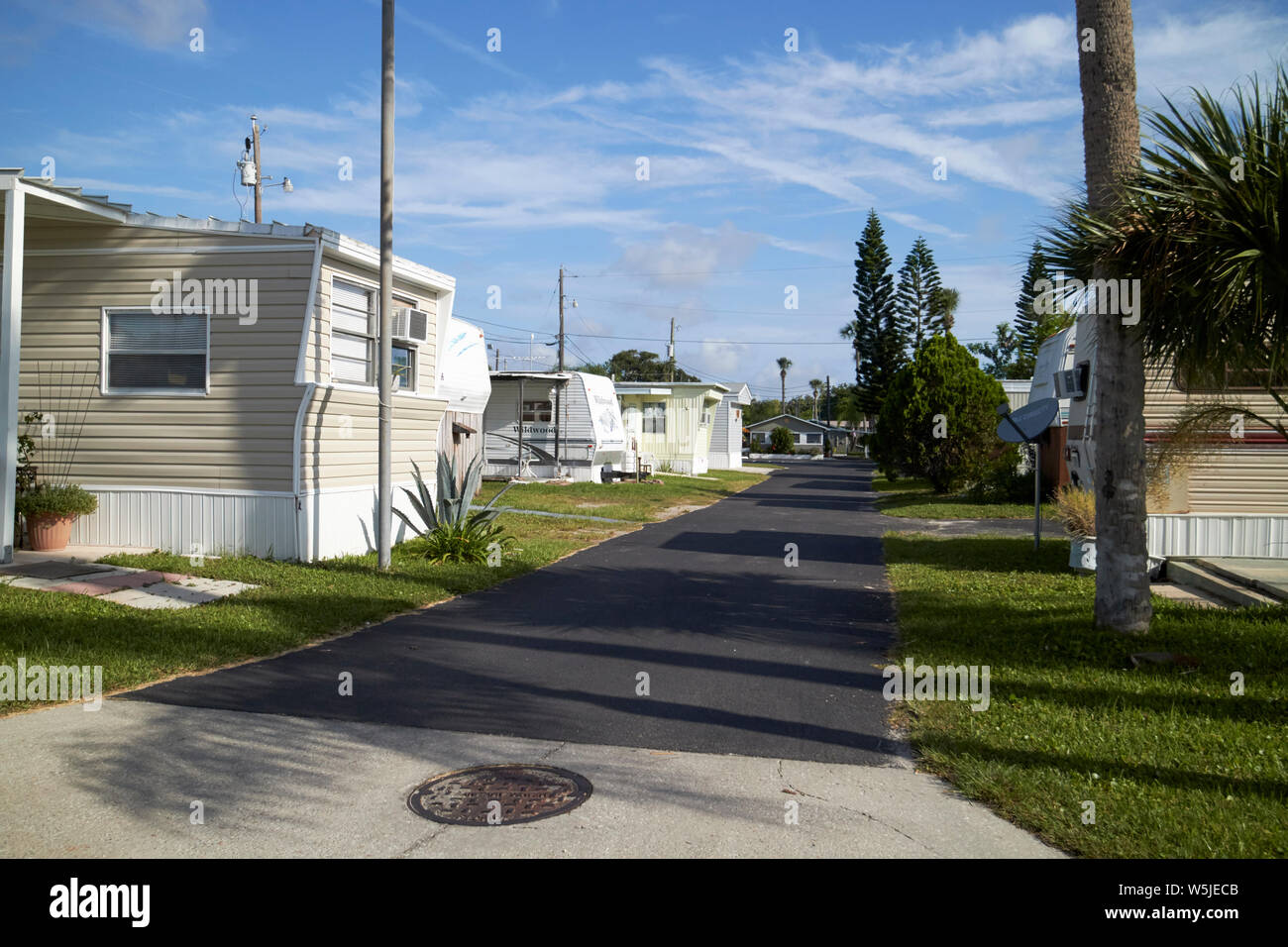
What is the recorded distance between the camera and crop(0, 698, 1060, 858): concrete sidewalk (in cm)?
409

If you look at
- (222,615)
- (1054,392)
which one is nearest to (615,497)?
(1054,392)

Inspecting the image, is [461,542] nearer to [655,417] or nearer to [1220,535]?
[1220,535]

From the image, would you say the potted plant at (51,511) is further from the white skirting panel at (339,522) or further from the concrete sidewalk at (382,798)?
the concrete sidewalk at (382,798)

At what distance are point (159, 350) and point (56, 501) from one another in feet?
6.60

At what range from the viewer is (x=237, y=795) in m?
4.57

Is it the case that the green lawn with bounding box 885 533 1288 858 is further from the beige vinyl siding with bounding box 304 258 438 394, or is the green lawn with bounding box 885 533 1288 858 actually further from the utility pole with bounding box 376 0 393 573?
the beige vinyl siding with bounding box 304 258 438 394

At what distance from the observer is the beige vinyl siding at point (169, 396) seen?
10930 millimetres

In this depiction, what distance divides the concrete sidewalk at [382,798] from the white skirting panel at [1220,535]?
26.4 ft

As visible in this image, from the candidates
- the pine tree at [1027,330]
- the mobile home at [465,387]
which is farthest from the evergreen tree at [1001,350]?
the mobile home at [465,387]

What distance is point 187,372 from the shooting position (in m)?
11.2
